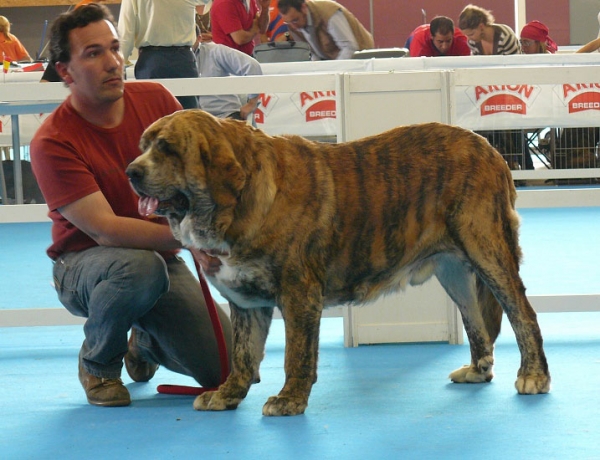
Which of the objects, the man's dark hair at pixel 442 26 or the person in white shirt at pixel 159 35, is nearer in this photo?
the person in white shirt at pixel 159 35

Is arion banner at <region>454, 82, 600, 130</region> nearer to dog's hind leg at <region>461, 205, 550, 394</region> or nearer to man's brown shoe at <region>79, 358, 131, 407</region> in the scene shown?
dog's hind leg at <region>461, 205, 550, 394</region>

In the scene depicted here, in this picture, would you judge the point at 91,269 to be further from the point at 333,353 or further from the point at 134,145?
the point at 333,353

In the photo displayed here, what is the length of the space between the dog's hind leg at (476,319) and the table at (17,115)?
458 centimetres

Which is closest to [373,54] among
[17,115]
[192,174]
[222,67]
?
[222,67]

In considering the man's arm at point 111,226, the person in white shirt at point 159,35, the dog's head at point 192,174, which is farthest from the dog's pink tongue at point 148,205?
the person in white shirt at point 159,35

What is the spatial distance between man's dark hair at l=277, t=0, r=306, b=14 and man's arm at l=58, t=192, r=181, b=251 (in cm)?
631

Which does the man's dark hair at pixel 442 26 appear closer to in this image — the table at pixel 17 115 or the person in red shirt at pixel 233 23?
the person in red shirt at pixel 233 23

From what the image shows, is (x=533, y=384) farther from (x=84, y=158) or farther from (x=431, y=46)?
(x=431, y=46)

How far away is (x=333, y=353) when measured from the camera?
4.13m

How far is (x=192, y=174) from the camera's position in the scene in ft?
9.23

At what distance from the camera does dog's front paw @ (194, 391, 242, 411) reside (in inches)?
125

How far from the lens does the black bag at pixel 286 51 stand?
9.43 m

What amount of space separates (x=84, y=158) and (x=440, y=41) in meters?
7.07

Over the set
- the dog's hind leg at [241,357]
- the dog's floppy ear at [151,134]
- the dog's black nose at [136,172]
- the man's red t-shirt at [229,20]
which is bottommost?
the dog's hind leg at [241,357]
